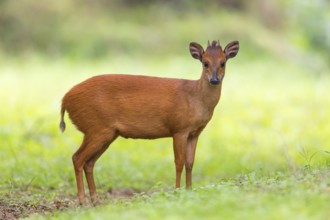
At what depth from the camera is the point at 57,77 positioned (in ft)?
68.0

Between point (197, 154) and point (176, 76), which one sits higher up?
point (176, 76)

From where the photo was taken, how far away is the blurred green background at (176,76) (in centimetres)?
770

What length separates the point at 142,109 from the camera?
31.2 feet

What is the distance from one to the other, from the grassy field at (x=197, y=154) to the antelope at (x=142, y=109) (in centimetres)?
55

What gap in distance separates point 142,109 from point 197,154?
5301 mm

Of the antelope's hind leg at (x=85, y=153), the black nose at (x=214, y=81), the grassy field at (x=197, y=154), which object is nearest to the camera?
the grassy field at (x=197, y=154)

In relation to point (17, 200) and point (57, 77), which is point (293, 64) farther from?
point (17, 200)

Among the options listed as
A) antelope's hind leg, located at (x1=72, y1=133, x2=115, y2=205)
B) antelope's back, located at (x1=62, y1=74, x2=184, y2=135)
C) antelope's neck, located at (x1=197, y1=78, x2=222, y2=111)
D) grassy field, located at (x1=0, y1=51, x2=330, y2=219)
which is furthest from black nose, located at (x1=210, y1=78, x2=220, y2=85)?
antelope's hind leg, located at (x1=72, y1=133, x2=115, y2=205)

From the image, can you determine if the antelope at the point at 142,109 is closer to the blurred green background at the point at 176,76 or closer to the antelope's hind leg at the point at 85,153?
the antelope's hind leg at the point at 85,153

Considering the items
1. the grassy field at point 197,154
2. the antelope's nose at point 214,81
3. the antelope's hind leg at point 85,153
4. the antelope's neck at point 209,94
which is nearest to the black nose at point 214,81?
the antelope's nose at point 214,81

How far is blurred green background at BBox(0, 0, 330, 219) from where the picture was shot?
770 cm

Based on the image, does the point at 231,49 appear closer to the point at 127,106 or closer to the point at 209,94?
the point at 209,94

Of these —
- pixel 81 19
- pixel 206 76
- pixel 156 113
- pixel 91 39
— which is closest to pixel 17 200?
pixel 156 113

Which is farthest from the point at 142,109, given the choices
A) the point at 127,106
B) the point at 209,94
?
the point at 209,94
